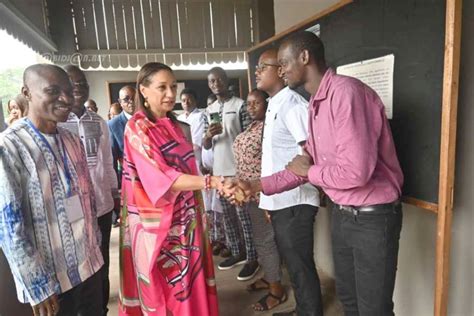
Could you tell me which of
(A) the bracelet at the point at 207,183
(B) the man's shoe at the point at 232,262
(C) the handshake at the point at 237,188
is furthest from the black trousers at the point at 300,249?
(B) the man's shoe at the point at 232,262

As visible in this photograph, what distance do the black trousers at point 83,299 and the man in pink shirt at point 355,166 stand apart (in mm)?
1065

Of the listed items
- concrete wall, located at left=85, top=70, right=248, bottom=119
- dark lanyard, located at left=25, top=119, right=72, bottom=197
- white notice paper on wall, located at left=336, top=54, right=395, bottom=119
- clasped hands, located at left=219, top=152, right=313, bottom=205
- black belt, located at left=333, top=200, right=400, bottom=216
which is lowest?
black belt, located at left=333, top=200, right=400, bottom=216

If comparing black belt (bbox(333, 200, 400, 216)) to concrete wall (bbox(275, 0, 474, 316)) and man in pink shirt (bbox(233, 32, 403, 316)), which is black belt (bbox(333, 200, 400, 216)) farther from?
concrete wall (bbox(275, 0, 474, 316))

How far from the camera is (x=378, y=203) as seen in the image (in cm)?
126

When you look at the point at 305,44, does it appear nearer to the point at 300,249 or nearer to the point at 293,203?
the point at 293,203

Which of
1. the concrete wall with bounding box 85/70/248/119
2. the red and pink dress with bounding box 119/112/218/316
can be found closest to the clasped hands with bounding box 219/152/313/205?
the red and pink dress with bounding box 119/112/218/316

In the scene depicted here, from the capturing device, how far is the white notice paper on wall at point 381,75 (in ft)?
4.94

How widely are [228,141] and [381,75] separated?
5.07 feet

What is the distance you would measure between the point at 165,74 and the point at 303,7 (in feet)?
5.41

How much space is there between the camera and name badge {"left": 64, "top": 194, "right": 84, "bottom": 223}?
1.27m

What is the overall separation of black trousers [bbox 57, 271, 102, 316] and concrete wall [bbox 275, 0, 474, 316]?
1609mm

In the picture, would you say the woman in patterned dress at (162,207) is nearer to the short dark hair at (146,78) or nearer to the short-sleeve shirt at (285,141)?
the short dark hair at (146,78)

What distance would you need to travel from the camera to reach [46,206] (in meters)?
1.19

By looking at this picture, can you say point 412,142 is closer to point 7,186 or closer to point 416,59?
point 416,59
